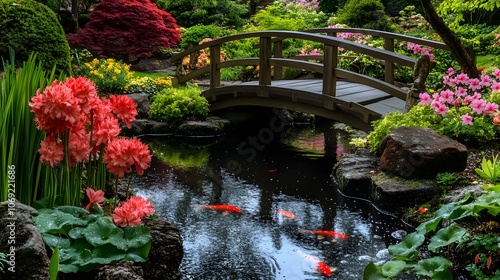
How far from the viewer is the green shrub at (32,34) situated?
670cm

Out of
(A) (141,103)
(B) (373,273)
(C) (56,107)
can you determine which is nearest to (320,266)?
(B) (373,273)

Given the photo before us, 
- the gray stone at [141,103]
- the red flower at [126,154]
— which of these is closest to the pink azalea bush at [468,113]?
the red flower at [126,154]

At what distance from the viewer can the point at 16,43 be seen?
22.3 feet

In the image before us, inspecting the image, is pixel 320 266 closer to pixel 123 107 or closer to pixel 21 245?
pixel 123 107

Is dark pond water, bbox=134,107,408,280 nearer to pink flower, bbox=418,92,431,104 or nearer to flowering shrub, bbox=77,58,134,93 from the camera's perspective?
pink flower, bbox=418,92,431,104

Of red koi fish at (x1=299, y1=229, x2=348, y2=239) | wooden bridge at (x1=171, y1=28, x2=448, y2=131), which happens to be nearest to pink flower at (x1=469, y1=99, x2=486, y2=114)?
wooden bridge at (x1=171, y1=28, x2=448, y2=131)

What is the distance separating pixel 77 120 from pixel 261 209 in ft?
10.6

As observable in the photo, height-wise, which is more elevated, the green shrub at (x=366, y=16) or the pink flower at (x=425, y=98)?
the green shrub at (x=366, y=16)

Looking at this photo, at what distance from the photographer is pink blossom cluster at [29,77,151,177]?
3.16m

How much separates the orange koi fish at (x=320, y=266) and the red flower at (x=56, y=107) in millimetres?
2360

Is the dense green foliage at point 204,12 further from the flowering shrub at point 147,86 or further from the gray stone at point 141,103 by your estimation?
the gray stone at point 141,103

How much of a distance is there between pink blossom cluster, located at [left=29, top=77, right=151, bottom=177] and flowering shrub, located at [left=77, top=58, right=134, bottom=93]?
283 inches

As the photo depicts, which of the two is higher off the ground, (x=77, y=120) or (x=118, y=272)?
(x=77, y=120)

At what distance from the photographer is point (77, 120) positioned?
3350 mm
